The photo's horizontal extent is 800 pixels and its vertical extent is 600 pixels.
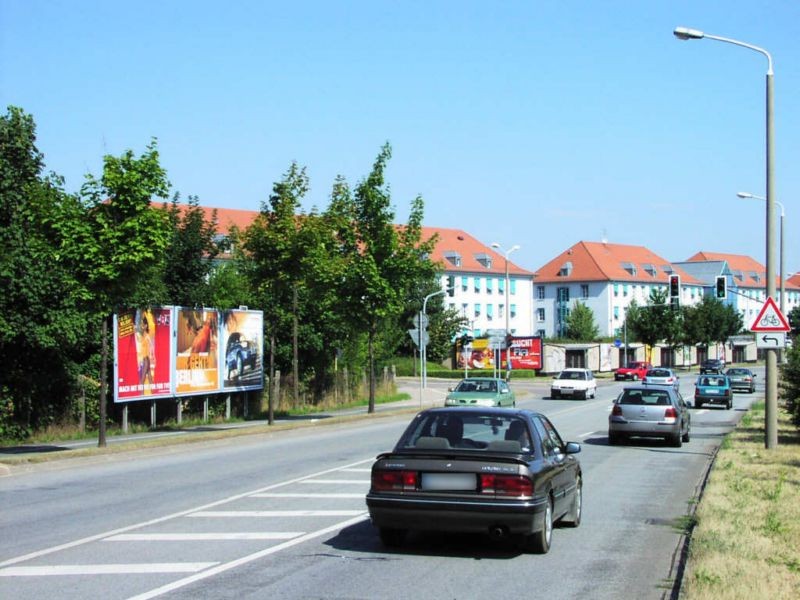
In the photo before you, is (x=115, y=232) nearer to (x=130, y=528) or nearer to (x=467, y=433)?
(x=130, y=528)

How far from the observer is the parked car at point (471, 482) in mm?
9078

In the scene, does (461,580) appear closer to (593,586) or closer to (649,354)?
(593,586)

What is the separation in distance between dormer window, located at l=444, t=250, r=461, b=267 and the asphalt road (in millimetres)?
92665

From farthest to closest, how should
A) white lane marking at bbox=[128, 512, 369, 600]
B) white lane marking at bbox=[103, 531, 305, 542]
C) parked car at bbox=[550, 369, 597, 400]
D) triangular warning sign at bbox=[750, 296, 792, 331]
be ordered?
parked car at bbox=[550, 369, 597, 400]
triangular warning sign at bbox=[750, 296, 792, 331]
white lane marking at bbox=[103, 531, 305, 542]
white lane marking at bbox=[128, 512, 369, 600]

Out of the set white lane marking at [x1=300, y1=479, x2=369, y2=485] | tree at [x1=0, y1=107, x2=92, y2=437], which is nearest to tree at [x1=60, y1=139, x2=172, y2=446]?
tree at [x1=0, y1=107, x2=92, y2=437]

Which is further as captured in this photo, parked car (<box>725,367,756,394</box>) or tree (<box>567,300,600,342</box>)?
tree (<box>567,300,600,342</box>)

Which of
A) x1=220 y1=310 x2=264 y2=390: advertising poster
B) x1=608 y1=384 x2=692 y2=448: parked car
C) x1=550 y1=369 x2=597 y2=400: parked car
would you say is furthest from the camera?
x1=550 y1=369 x2=597 y2=400: parked car

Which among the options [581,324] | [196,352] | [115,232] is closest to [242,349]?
[196,352]

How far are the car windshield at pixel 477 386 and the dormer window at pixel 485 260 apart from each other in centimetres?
7922

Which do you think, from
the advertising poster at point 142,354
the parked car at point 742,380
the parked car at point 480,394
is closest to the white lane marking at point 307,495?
the advertising poster at point 142,354

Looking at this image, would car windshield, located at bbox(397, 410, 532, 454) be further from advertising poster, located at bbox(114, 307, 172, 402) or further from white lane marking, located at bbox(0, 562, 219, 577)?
advertising poster, located at bbox(114, 307, 172, 402)

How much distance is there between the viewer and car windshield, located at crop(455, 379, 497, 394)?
3584cm

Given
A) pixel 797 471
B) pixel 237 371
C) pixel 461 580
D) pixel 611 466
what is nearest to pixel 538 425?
pixel 461 580

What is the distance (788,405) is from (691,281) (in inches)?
4798
